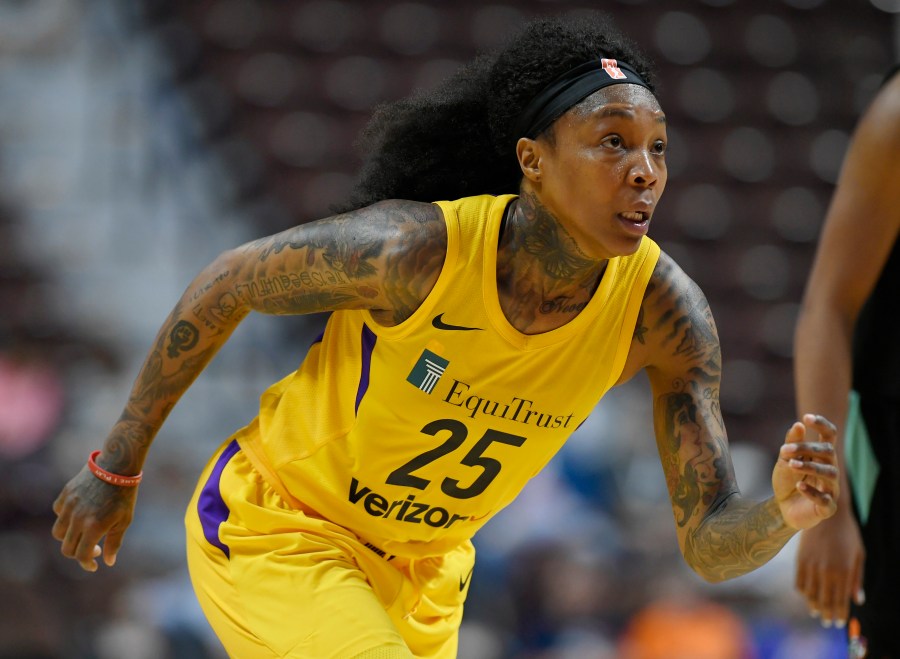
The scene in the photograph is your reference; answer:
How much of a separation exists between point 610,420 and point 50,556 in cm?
340

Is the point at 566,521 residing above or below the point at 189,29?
below

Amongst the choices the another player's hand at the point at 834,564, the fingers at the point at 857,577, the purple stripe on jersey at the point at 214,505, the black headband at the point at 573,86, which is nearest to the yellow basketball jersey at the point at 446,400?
the purple stripe on jersey at the point at 214,505

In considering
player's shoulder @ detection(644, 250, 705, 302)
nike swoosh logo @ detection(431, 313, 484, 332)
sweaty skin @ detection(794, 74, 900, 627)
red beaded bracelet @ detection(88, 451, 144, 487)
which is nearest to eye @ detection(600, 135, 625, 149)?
player's shoulder @ detection(644, 250, 705, 302)

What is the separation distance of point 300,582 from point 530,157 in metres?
1.08

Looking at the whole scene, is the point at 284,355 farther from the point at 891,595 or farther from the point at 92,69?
the point at 891,595

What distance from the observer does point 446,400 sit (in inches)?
99.2

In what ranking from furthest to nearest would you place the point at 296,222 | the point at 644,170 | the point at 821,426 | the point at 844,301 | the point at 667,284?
the point at 296,222
the point at 844,301
the point at 667,284
the point at 644,170
the point at 821,426

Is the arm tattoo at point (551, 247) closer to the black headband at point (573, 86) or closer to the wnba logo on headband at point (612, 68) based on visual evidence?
the black headband at point (573, 86)

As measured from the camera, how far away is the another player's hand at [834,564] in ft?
9.24

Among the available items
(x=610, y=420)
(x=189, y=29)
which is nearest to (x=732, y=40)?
(x=610, y=420)

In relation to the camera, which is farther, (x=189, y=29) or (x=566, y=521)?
(x=189, y=29)

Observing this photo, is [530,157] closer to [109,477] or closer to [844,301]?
[844,301]

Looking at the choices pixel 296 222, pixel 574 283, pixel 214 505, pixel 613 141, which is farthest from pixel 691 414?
pixel 296 222

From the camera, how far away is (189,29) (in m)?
8.33
